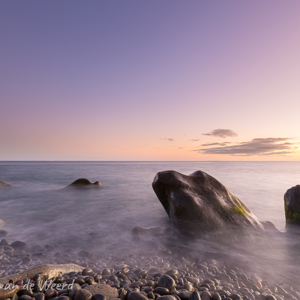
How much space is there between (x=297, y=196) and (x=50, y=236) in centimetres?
799

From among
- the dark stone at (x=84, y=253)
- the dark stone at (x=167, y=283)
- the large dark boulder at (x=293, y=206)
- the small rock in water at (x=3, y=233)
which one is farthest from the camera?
the large dark boulder at (x=293, y=206)

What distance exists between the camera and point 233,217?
5930 mm

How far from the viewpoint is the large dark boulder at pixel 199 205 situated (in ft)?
18.7

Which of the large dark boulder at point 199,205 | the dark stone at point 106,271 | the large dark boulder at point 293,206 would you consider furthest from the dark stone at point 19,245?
the large dark boulder at point 293,206

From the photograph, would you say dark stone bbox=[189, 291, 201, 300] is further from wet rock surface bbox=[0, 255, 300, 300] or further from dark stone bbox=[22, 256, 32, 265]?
dark stone bbox=[22, 256, 32, 265]

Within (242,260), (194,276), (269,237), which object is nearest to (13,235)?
(194,276)

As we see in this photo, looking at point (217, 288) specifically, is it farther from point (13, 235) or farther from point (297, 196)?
point (13, 235)

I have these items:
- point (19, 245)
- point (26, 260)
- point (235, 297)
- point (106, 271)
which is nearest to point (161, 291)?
point (235, 297)

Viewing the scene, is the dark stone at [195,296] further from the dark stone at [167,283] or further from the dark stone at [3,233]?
the dark stone at [3,233]

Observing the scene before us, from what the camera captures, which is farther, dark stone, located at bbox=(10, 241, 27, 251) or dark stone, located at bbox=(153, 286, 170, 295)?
dark stone, located at bbox=(10, 241, 27, 251)

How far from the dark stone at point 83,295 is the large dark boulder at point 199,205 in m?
3.67

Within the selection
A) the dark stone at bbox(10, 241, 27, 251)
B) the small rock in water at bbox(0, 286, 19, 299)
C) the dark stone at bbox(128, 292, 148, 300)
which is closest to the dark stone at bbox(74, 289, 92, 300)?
the dark stone at bbox(128, 292, 148, 300)

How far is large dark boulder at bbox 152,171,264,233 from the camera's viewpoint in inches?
224

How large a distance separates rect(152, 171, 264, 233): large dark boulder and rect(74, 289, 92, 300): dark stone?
3.67 meters
